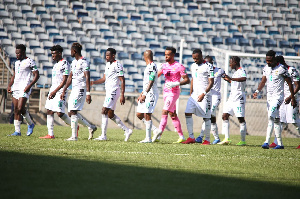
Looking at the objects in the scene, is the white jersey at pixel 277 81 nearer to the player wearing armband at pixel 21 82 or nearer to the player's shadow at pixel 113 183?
the player's shadow at pixel 113 183

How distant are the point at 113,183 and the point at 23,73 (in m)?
6.85

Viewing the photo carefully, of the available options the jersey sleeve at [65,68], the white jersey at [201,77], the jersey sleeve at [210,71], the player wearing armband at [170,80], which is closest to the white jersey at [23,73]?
the jersey sleeve at [65,68]

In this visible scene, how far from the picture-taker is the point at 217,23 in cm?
2641

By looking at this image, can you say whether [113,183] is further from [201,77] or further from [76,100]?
[201,77]

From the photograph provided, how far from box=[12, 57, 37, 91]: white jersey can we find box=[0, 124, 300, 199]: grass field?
3157 millimetres

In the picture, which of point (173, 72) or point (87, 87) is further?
point (173, 72)

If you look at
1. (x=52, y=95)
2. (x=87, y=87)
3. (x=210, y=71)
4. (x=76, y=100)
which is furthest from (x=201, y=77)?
(x=52, y=95)

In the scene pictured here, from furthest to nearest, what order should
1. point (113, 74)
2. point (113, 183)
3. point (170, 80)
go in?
point (170, 80) < point (113, 74) < point (113, 183)

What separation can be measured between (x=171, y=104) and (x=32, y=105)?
9745mm

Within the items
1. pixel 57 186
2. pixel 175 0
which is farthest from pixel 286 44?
pixel 57 186

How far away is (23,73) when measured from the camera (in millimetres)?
10680

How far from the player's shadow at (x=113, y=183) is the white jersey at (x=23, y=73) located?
16.1 ft

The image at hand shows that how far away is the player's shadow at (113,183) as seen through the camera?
13.1 ft

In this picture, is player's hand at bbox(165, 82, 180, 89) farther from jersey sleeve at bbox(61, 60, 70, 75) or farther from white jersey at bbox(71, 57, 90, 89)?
jersey sleeve at bbox(61, 60, 70, 75)
